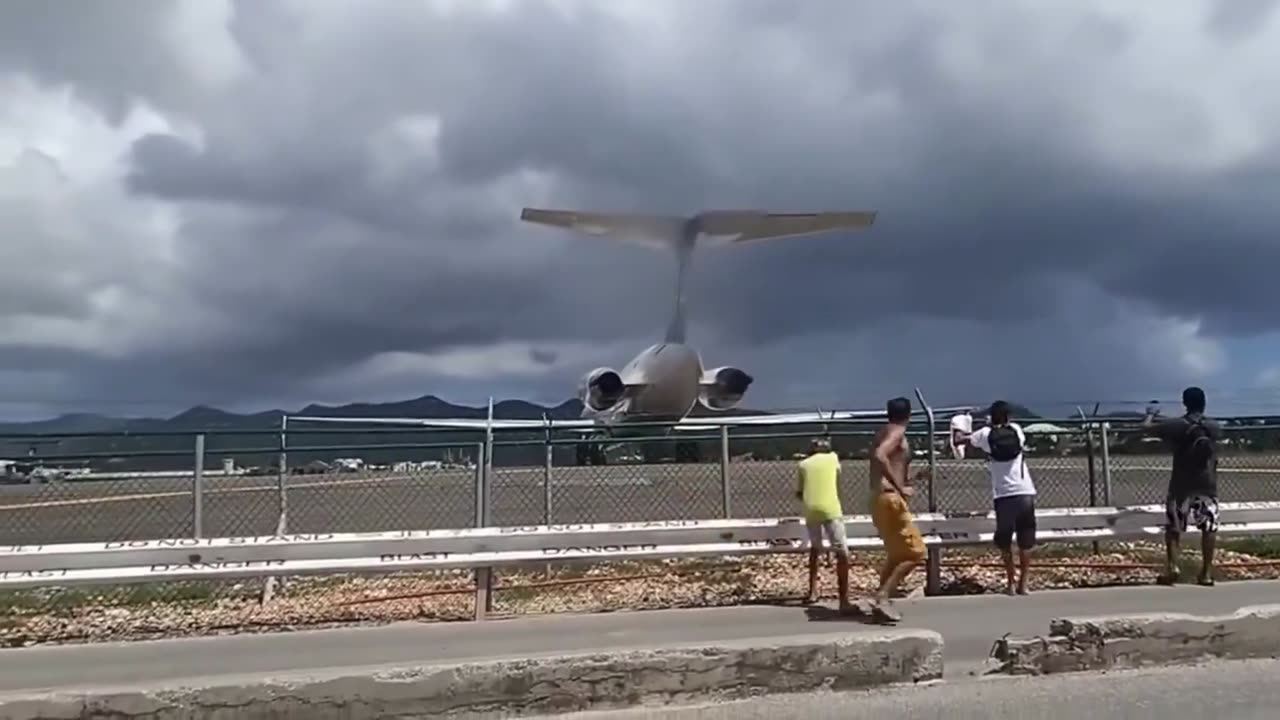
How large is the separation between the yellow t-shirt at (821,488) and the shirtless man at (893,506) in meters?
0.50

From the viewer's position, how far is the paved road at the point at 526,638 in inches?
278

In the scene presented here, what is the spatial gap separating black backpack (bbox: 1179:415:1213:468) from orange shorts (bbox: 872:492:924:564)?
3181mm

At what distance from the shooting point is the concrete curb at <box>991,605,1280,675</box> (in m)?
6.13

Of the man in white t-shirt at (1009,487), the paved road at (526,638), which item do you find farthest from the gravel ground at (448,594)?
the man in white t-shirt at (1009,487)

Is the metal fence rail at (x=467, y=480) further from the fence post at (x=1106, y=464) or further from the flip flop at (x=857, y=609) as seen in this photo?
the flip flop at (x=857, y=609)

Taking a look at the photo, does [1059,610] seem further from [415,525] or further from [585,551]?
[415,525]

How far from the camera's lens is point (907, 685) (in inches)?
228

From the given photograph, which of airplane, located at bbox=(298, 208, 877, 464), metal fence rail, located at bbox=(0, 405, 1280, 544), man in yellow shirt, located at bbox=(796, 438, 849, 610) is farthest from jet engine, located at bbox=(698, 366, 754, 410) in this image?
man in yellow shirt, located at bbox=(796, 438, 849, 610)

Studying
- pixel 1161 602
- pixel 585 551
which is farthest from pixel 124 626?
pixel 1161 602

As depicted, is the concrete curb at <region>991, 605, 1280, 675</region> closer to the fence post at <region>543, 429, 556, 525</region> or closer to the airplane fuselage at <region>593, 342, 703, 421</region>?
the fence post at <region>543, 429, 556, 525</region>

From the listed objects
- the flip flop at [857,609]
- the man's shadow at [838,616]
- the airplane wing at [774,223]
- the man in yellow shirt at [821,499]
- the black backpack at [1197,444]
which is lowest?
the man's shadow at [838,616]

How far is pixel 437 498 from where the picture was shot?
1197 cm

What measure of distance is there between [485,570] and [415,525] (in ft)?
8.29

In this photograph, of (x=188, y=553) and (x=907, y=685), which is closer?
(x=907, y=685)
